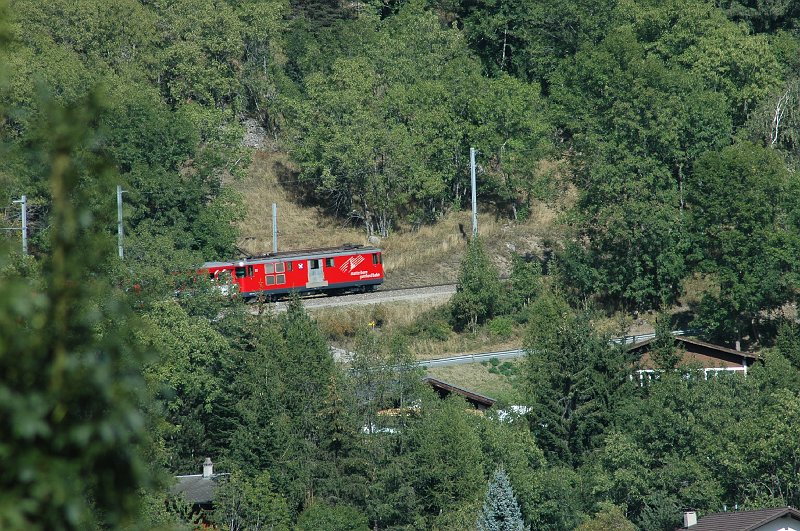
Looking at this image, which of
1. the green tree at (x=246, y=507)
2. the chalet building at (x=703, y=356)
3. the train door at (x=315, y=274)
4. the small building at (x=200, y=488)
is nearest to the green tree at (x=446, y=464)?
the green tree at (x=246, y=507)

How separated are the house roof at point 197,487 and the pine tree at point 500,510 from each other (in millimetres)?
7808

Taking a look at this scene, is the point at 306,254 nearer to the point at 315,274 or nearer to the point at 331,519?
the point at 315,274

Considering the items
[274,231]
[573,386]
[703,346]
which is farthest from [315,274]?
[703,346]

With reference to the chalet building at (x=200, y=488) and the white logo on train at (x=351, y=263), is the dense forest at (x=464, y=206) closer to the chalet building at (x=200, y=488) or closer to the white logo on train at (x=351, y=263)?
the chalet building at (x=200, y=488)

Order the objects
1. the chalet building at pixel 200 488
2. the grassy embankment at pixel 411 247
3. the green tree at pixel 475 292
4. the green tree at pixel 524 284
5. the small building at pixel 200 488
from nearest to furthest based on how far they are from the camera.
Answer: the chalet building at pixel 200 488 < the small building at pixel 200 488 < the grassy embankment at pixel 411 247 < the green tree at pixel 475 292 < the green tree at pixel 524 284

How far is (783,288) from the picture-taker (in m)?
58.2

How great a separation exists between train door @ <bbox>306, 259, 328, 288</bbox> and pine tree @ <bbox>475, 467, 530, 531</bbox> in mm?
24818

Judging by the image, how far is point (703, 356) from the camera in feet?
180

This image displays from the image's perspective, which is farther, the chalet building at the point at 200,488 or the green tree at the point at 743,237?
the green tree at the point at 743,237

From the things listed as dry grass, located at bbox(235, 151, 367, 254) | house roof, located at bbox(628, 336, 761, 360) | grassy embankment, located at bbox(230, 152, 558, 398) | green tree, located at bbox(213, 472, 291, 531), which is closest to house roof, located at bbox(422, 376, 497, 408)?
grassy embankment, located at bbox(230, 152, 558, 398)

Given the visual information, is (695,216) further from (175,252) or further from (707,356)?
(175,252)

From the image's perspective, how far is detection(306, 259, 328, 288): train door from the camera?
63034 millimetres

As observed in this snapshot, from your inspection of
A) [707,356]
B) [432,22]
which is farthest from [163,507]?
[432,22]

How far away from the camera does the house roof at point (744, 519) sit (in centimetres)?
3117
